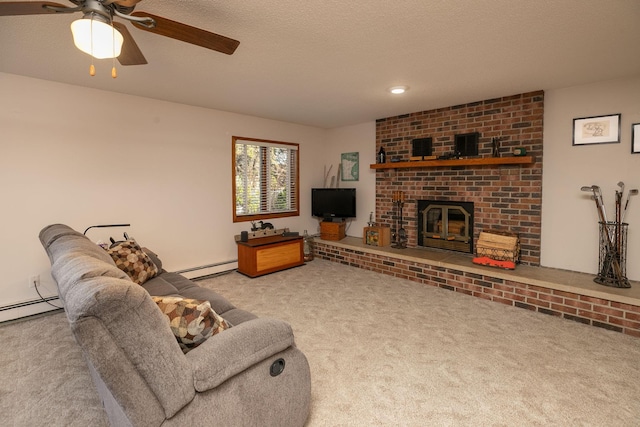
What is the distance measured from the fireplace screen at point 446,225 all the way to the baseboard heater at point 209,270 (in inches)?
109

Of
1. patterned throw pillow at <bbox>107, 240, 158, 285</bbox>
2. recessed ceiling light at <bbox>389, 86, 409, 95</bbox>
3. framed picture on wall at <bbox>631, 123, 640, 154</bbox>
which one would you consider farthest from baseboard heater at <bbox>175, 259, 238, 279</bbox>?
framed picture on wall at <bbox>631, 123, 640, 154</bbox>

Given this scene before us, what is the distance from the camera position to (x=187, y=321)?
4.50 ft

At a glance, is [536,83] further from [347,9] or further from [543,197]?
[347,9]

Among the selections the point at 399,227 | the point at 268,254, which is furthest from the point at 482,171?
the point at 268,254

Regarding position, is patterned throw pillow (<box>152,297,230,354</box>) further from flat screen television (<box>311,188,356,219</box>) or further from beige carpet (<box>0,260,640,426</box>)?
flat screen television (<box>311,188,356,219</box>)

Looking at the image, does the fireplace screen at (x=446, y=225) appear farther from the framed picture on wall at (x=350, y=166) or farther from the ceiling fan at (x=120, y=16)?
the ceiling fan at (x=120, y=16)

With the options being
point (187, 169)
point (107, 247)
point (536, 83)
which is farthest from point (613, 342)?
point (187, 169)

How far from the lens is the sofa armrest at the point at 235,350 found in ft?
4.11

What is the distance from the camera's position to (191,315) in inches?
54.7

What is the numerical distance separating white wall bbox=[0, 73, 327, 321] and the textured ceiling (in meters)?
0.24

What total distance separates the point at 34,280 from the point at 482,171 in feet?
16.7

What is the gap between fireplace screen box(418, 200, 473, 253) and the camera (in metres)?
4.29

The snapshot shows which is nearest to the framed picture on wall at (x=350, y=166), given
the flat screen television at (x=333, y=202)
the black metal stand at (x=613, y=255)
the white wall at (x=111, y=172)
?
the flat screen television at (x=333, y=202)

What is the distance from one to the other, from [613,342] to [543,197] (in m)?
1.63
